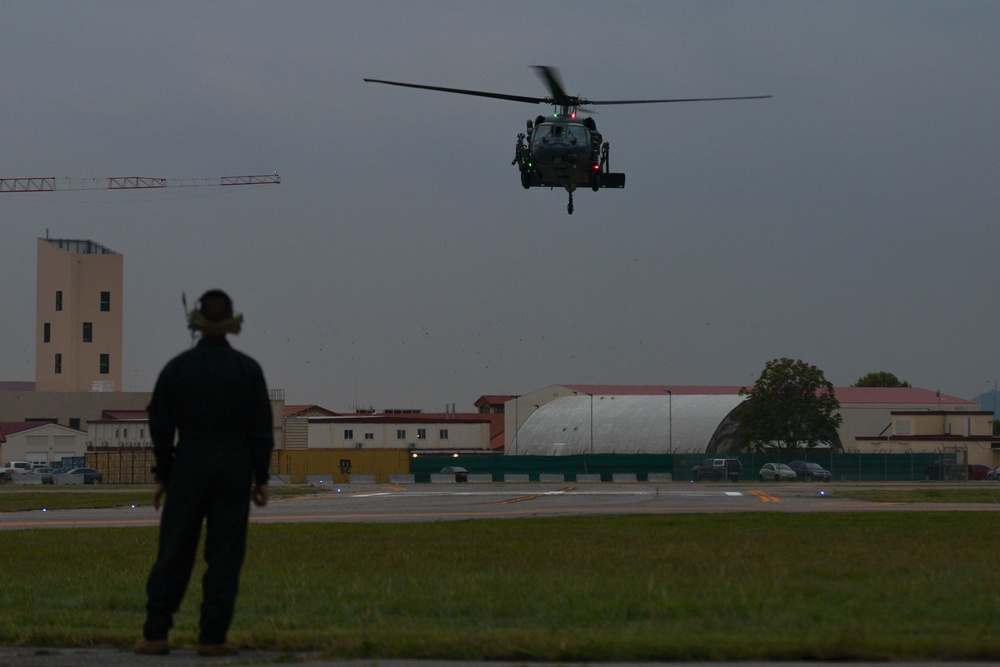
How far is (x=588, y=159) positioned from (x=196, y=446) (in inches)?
1157

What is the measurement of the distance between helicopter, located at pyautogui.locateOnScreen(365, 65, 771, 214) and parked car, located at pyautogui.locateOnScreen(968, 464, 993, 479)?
6188 centimetres

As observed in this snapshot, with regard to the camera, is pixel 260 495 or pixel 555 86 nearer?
pixel 260 495

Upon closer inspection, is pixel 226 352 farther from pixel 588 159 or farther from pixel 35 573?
pixel 588 159

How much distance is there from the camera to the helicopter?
35938 mm

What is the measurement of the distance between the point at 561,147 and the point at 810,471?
48.3 m

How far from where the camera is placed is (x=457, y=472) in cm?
7975

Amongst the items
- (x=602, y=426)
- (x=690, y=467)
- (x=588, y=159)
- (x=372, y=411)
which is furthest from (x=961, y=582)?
(x=372, y=411)

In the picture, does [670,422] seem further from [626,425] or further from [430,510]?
[430,510]

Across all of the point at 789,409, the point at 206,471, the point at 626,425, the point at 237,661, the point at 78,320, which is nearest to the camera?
the point at 237,661

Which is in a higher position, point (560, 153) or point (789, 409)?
point (560, 153)

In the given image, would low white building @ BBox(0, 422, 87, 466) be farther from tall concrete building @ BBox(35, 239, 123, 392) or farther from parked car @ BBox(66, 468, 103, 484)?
parked car @ BBox(66, 468, 103, 484)

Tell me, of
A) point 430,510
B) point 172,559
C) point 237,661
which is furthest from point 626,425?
point 237,661

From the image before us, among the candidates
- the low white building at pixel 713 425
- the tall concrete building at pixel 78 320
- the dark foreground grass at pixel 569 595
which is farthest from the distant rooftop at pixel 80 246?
the dark foreground grass at pixel 569 595

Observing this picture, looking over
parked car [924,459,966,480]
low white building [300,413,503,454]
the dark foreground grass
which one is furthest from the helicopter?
low white building [300,413,503,454]
